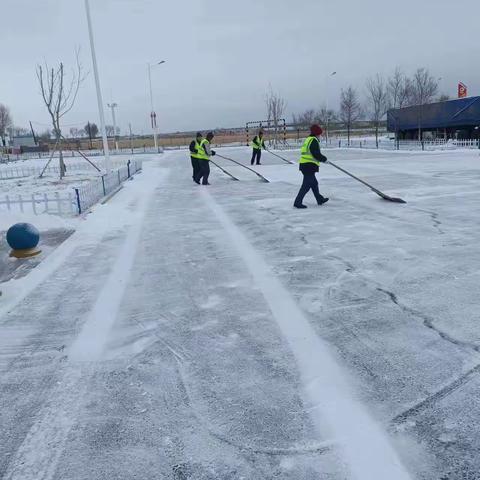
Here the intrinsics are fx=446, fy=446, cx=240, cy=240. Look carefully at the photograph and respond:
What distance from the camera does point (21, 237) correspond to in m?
6.80

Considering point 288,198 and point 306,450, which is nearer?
point 306,450

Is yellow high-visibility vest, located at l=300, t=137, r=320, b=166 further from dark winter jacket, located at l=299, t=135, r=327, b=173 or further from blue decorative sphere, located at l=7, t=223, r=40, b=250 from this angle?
blue decorative sphere, located at l=7, t=223, r=40, b=250

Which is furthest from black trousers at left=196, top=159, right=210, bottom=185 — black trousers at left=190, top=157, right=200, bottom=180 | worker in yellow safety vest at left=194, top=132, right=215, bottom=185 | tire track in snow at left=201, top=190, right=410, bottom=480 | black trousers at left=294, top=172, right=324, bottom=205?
tire track in snow at left=201, top=190, right=410, bottom=480

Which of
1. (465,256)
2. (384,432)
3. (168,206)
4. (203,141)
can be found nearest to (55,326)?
(384,432)

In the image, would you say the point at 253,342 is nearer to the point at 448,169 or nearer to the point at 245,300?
the point at 245,300

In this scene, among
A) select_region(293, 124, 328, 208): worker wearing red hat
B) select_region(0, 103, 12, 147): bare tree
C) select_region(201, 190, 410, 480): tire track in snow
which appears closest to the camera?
select_region(201, 190, 410, 480): tire track in snow

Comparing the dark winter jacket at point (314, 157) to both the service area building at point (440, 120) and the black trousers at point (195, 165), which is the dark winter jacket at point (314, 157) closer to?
the black trousers at point (195, 165)

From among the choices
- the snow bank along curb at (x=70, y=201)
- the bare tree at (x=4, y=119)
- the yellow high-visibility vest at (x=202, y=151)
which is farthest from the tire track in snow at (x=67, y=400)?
the bare tree at (x=4, y=119)

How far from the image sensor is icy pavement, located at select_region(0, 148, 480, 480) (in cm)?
239

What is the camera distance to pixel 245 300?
15.0ft

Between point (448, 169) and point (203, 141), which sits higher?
point (203, 141)

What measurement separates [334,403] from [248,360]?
0.79m

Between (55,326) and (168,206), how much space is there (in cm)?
708

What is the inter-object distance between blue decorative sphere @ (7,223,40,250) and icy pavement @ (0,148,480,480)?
Result: 0.48 m
